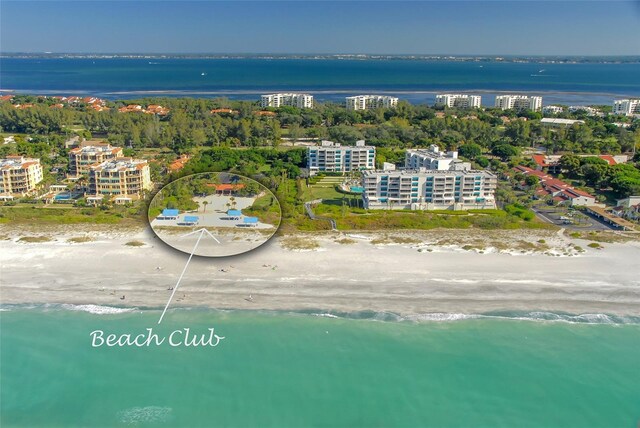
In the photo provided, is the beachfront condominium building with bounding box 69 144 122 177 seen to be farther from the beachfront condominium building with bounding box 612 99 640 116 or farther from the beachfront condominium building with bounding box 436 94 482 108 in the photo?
the beachfront condominium building with bounding box 612 99 640 116

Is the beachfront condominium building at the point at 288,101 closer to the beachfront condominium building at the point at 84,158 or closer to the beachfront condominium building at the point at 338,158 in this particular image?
the beachfront condominium building at the point at 338,158

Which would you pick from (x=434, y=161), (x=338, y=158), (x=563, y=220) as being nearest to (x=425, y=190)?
(x=434, y=161)

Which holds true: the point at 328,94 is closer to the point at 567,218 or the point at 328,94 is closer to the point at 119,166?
the point at 119,166

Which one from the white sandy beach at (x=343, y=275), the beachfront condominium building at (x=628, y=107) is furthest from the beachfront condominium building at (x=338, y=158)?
the beachfront condominium building at (x=628, y=107)

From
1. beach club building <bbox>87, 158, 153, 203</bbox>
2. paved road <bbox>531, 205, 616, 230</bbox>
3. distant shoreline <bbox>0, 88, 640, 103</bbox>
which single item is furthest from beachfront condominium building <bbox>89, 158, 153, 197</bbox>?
distant shoreline <bbox>0, 88, 640, 103</bbox>

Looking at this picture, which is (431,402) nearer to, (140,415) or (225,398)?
(225,398)

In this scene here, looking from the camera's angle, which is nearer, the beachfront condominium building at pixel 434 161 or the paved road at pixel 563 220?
the paved road at pixel 563 220
